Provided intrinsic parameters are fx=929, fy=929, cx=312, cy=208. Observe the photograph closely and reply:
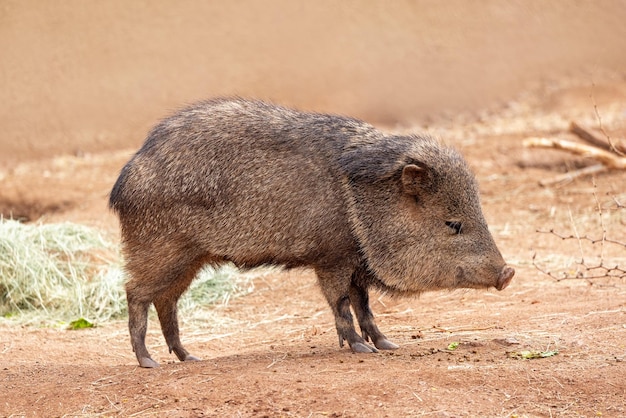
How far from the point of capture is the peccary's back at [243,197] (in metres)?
4.97

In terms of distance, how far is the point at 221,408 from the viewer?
3.99m

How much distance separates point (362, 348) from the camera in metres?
4.98

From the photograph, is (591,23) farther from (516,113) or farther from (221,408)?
(221,408)

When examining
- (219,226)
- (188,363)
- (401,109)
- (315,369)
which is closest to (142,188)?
(219,226)

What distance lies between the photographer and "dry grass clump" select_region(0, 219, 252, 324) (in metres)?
6.82

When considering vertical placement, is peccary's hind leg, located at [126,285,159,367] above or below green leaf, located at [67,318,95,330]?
above

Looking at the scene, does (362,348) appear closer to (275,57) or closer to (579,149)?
(579,149)

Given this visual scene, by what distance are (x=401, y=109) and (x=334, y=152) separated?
316 inches

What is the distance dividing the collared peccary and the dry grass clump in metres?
1.75

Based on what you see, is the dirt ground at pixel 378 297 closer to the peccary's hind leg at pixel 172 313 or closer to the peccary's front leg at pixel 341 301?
the peccary's front leg at pixel 341 301

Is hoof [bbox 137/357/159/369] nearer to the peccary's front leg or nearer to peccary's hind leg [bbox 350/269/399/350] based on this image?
the peccary's front leg

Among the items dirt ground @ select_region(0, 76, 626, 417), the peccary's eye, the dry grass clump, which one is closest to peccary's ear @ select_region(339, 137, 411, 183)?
the peccary's eye

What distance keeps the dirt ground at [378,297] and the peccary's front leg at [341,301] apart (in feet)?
0.37

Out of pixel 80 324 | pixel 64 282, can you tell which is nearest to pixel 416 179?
pixel 80 324
